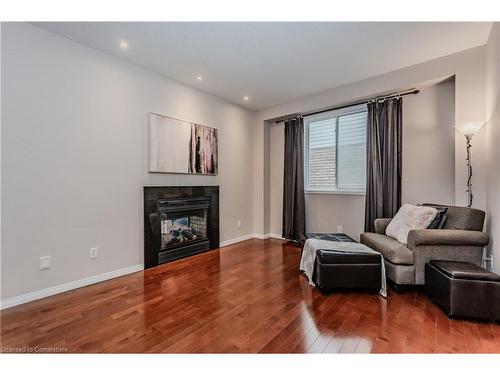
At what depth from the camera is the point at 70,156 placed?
2627 millimetres

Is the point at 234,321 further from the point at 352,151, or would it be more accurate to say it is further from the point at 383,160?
the point at 352,151

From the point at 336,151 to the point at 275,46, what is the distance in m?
2.27

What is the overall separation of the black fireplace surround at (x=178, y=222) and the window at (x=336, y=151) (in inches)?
77.4

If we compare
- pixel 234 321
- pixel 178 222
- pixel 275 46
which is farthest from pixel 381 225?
pixel 178 222

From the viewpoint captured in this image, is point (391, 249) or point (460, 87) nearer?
point (391, 249)

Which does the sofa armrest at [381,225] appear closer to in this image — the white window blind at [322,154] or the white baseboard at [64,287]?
the white window blind at [322,154]

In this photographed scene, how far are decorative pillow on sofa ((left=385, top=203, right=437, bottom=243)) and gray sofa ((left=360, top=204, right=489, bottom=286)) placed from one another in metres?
0.18

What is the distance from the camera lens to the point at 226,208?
459cm

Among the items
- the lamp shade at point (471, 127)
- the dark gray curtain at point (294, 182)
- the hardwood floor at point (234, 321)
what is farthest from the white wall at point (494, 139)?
the dark gray curtain at point (294, 182)

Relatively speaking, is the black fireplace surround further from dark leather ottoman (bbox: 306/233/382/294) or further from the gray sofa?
the gray sofa

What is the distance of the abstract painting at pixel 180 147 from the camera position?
11.2 feet

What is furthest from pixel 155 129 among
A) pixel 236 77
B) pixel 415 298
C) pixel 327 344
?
pixel 415 298
